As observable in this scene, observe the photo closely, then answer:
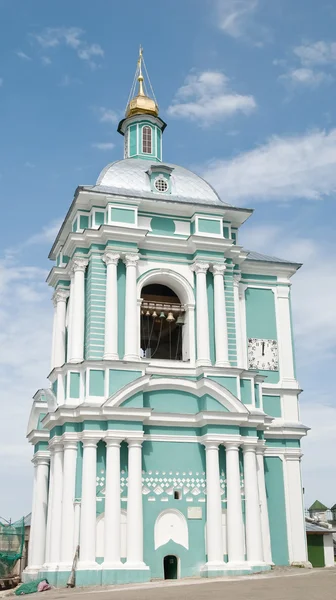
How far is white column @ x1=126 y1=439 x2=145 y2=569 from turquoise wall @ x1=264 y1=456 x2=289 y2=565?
4.72 m

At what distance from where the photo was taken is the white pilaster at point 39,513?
21922 millimetres

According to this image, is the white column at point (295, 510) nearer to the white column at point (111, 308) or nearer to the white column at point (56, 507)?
the white column at point (111, 308)

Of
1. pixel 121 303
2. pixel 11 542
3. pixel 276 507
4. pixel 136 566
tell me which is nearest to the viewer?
pixel 136 566

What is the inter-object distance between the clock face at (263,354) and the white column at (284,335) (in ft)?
0.67

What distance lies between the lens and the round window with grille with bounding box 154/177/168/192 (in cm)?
2305

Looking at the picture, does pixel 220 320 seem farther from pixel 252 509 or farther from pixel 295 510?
pixel 295 510

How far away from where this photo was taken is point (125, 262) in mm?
21078

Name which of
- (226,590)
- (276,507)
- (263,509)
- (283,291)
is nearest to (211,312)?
(283,291)

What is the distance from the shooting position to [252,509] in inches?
766

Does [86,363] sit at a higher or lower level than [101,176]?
lower

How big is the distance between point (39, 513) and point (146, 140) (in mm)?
13425

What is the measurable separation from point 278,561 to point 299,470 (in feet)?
9.07

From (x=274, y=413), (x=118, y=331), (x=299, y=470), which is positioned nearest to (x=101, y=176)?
(x=118, y=331)

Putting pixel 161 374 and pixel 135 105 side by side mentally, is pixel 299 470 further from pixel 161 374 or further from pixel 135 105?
pixel 135 105
